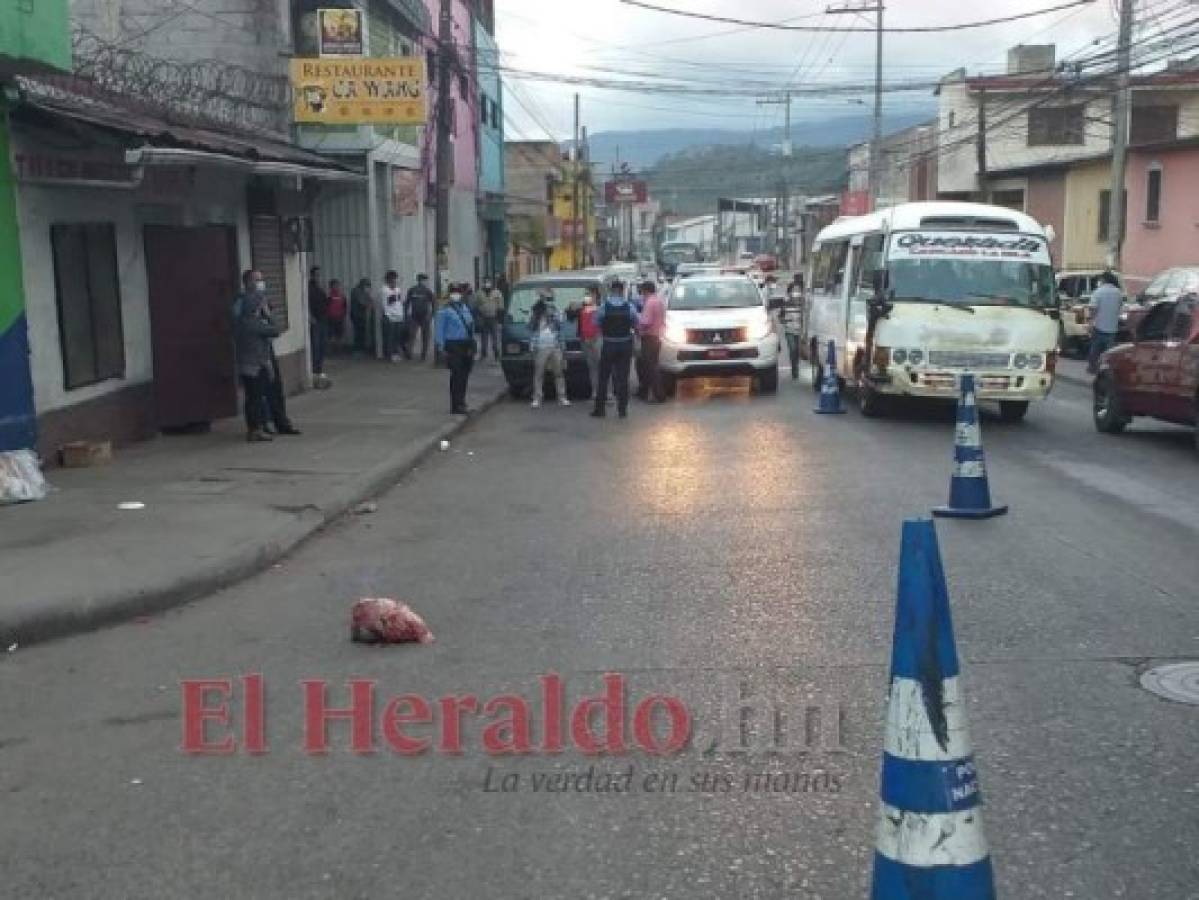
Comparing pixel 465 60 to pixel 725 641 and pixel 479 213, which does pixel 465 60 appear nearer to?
pixel 479 213

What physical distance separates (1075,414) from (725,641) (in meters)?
12.3

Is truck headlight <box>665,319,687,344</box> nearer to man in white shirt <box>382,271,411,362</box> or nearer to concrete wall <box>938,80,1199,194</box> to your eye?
man in white shirt <box>382,271,411,362</box>

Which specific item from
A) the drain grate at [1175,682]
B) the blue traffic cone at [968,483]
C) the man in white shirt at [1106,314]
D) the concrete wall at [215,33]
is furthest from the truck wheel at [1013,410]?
the concrete wall at [215,33]

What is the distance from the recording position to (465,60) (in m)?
35.9

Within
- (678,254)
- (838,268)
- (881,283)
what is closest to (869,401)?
(881,283)

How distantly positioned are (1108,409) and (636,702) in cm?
1087

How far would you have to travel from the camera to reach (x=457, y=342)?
1680 centimetres

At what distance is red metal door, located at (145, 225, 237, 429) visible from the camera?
1394cm

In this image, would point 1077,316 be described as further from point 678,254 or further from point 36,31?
point 678,254

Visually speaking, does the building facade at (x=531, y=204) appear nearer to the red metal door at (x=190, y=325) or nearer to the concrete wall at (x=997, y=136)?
the concrete wall at (x=997, y=136)

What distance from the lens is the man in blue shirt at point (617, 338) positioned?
16.8 meters

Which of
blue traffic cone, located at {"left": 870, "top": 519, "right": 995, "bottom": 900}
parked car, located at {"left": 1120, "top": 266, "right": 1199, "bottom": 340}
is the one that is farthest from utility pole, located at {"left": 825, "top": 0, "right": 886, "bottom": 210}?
blue traffic cone, located at {"left": 870, "top": 519, "right": 995, "bottom": 900}

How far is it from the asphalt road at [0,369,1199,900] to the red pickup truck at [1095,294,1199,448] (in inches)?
100

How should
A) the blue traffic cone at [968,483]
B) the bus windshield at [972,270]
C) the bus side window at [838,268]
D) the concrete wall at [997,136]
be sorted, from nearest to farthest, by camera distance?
the blue traffic cone at [968,483] → the bus windshield at [972,270] → the bus side window at [838,268] → the concrete wall at [997,136]
